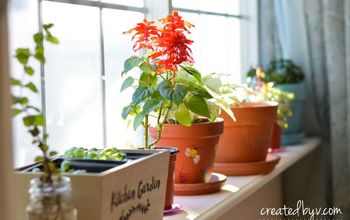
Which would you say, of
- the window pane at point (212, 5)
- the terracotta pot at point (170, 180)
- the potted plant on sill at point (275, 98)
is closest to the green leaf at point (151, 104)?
the terracotta pot at point (170, 180)

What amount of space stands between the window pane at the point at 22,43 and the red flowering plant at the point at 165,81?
0.80 ft

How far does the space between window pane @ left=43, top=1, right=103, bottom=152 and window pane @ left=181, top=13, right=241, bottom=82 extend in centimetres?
59

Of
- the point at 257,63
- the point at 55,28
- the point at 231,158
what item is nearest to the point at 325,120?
the point at 257,63

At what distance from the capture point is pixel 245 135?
2066 mm

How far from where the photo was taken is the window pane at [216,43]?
89.0 inches

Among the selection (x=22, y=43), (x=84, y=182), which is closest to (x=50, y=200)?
(x=84, y=182)

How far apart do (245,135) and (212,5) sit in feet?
2.11

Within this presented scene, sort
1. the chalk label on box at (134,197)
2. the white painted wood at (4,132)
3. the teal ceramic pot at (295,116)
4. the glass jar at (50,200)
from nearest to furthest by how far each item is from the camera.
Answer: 1. the white painted wood at (4,132)
2. the glass jar at (50,200)
3. the chalk label on box at (134,197)
4. the teal ceramic pot at (295,116)

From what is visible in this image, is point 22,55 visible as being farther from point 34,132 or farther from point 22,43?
point 22,43

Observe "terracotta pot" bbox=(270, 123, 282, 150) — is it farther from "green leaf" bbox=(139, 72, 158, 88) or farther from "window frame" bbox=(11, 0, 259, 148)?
"green leaf" bbox=(139, 72, 158, 88)

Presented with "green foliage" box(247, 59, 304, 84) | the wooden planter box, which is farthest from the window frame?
the wooden planter box

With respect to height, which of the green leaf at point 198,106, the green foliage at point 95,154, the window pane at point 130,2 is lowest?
the green foliage at point 95,154

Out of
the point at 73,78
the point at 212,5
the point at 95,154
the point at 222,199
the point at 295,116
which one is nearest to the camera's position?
the point at 95,154

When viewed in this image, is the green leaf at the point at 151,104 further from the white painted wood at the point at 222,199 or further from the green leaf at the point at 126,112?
the white painted wood at the point at 222,199
